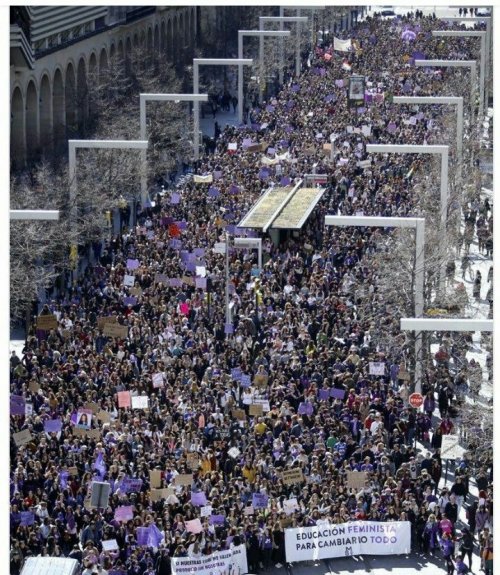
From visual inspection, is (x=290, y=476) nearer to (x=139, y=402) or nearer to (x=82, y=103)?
(x=139, y=402)

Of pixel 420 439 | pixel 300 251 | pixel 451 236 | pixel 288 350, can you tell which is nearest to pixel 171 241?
pixel 300 251

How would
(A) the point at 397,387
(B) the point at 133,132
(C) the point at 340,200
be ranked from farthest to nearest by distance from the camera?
1. (B) the point at 133,132
2. (C) the point at 340,200
3. (A) the point at 397,387

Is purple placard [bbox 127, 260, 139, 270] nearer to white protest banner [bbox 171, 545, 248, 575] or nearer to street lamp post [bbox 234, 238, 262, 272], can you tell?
street lamp post [bbox 234, 238, 262, 272]

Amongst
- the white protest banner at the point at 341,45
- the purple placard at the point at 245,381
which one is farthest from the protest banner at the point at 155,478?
the white protest banner at the point at 341,45

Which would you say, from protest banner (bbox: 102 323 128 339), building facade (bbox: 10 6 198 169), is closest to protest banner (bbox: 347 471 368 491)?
protest banner (bbox: 102 323 128 339)

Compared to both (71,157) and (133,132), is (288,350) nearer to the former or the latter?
(71,157)


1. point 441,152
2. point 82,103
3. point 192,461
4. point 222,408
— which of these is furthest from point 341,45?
point 192,461
